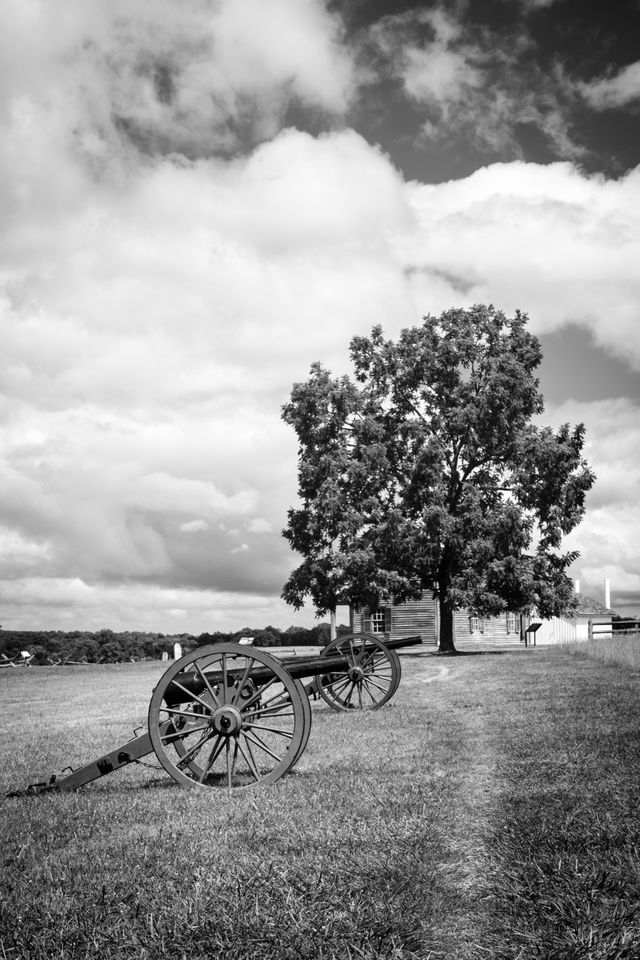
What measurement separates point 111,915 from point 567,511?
96.4 ft

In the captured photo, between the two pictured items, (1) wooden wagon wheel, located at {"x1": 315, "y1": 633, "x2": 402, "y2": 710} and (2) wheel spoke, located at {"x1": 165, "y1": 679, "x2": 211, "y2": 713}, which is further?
(1) wooden wagon wheel, located at {"x1": 315, "y1": 633, "x2": 402, "y2": 710}

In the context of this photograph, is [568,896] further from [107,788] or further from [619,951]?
[107,788]

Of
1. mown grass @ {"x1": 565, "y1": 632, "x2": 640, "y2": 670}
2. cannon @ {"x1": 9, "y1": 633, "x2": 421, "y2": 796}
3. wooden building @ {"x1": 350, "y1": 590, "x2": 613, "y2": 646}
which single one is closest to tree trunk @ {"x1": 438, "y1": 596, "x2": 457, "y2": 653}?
wooden building @ {"x1": 350, "y1": 590, "x2": 613, "y2": 646}

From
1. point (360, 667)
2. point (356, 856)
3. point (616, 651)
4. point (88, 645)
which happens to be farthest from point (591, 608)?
point (356, 856)

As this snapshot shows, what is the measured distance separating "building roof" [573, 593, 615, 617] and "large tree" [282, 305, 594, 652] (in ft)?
121

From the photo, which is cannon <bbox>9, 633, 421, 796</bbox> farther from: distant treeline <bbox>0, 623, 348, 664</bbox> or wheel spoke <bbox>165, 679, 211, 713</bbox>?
distant treeline <bbox>0, 623, 348, 664</bbox>

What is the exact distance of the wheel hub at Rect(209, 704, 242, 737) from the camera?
7605 mm

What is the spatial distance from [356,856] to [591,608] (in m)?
66.8

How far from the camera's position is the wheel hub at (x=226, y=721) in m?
7.61

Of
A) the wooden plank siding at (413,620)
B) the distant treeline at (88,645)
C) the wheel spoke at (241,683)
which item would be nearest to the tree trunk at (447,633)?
the distant treeline at (88,645)

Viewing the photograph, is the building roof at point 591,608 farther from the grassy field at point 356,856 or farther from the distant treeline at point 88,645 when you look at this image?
the grassy field at point 356,856

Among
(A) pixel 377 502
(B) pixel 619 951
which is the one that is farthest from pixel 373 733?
(A) pixel 377 502

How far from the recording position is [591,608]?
222 ft

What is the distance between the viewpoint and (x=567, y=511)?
31.7 meters
